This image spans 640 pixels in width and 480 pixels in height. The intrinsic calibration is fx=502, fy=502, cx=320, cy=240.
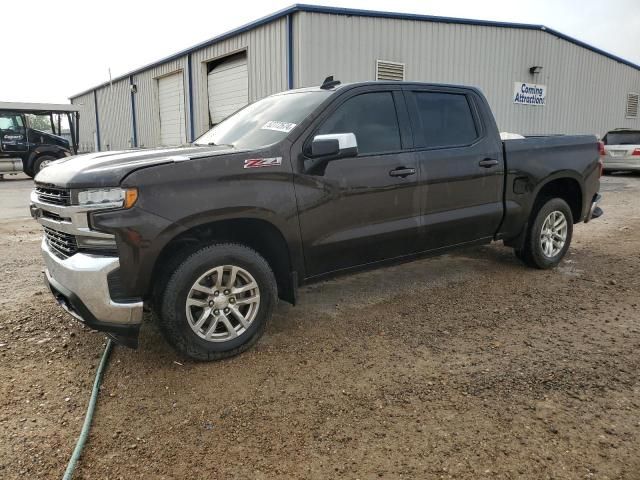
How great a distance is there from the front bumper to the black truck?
1702cm

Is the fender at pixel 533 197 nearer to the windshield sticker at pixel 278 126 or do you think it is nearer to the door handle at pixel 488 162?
the door handle at pixel 488 162

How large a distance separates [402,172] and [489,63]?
13.1 meters

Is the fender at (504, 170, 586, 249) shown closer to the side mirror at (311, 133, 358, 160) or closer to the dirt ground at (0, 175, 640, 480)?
the dirt ground at (0, 175, 640, 480)

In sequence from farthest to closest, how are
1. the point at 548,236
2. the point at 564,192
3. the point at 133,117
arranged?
the point at 133,117 < the point at 564,192 < the point at 548,236

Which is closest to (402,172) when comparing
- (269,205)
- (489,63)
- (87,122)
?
(269,205)

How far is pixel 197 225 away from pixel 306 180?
852 millimetres

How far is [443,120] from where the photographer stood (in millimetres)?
4508

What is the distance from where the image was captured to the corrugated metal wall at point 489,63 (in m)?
12.1

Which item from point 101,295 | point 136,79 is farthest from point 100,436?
point 136,79

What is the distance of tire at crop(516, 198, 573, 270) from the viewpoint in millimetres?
5297

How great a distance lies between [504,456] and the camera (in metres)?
2.37

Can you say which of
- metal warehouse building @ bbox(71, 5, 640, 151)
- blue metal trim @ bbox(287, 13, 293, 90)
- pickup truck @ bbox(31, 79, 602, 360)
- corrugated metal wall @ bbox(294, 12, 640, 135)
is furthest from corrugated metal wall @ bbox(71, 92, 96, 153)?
pickup truck @ bbox(31, 79, 602, 360)

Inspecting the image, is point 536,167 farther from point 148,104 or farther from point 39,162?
point 148,104

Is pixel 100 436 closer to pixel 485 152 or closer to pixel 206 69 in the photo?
pixel 485 152
